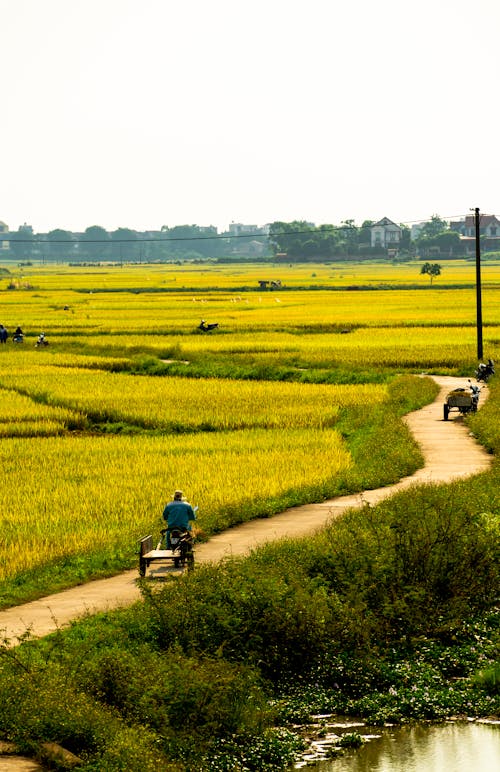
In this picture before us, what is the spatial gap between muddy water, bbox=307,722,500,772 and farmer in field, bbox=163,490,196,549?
15.4 ft

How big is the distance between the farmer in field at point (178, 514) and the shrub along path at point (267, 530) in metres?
0.58

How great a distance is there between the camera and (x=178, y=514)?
55.1 feet

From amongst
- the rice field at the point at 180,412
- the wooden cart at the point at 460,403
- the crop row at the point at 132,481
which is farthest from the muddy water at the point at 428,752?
the wooden cart at the point at 460,403

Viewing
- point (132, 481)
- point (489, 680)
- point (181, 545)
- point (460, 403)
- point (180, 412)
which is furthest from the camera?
point (180, 412)

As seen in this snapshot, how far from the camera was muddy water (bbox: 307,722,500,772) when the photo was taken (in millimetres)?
11820

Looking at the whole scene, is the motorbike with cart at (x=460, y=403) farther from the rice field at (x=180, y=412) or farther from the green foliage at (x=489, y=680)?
the green foliage at (x=489, y=680)

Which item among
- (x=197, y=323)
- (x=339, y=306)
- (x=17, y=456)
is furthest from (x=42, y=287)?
(x=17, y=456)

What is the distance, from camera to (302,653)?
14055 mm

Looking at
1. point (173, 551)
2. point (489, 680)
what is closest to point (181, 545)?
point (173, 551)

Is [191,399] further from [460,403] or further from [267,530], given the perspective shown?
[267,530]

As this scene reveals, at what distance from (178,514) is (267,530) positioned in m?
2.79

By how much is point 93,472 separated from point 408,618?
11308mm

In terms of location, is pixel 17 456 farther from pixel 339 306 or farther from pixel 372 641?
pixel 339 306

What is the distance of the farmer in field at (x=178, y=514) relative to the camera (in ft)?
54.9
